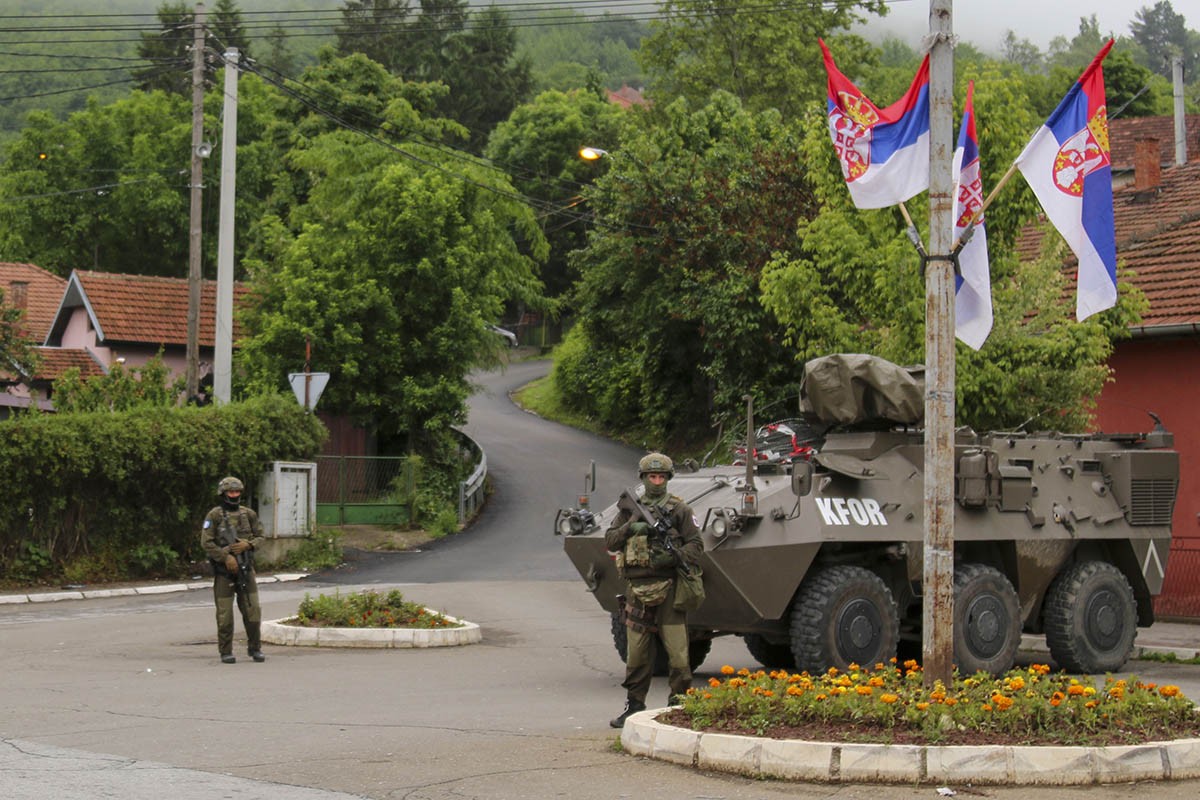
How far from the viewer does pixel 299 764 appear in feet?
30.1

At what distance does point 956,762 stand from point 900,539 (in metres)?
5.09

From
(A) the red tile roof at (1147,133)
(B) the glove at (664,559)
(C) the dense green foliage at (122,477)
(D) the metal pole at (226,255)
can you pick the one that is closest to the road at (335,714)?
(B) the glove at (664,559)

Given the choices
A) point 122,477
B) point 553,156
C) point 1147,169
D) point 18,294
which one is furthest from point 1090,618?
point 553,156

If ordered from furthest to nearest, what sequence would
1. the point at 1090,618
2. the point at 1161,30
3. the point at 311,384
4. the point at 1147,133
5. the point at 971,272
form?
the point at 1161,30 < the point at 1147,133 < the point at 311,384 < the point at 1090,618 < the point at 971,272

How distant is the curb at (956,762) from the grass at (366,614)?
8792 mm

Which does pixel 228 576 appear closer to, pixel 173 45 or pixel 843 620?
pixel 843 620

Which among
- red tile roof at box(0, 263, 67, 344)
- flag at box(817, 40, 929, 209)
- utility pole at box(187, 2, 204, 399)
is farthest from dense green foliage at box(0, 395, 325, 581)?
red tile roof at box(0, 263, 67, 344)

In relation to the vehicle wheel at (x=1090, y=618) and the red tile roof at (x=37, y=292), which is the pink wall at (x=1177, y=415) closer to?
the vehicle wheel at (x=1090, y=618)

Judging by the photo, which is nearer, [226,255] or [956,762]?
[956,762]

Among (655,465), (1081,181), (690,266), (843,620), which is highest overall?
(690,266)

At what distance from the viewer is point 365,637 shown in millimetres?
16562

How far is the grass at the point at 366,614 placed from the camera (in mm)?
17125

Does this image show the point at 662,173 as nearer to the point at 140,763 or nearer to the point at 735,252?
the point at 735,252

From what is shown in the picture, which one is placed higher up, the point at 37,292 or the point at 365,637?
the point at 37,292
